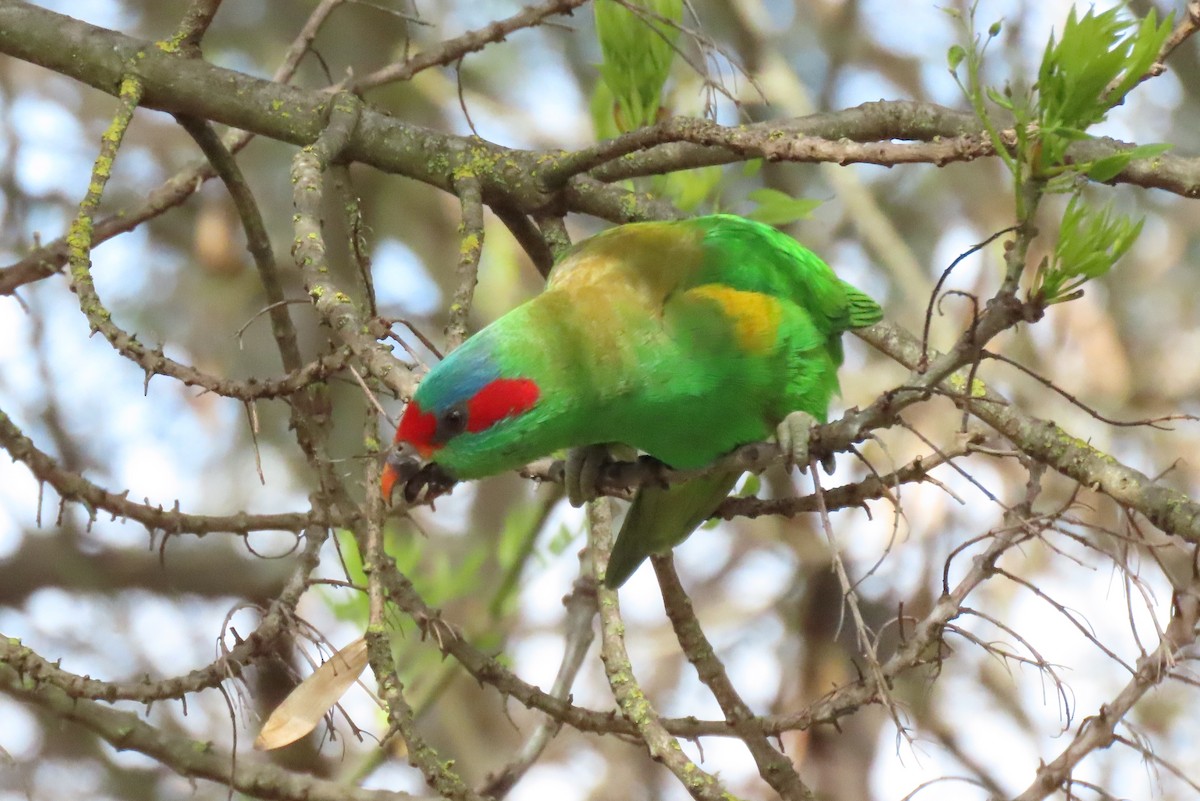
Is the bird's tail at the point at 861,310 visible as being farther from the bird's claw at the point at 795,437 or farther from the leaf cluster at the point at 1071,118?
the leaf cluster at the point at 1071,118

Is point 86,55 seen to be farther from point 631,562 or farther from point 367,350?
point 631,562

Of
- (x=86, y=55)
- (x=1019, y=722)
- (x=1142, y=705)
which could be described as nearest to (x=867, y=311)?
(x=86, y=55)

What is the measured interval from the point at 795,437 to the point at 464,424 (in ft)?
2.27

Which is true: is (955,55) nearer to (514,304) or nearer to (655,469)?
(655,469)

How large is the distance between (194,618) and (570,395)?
12.2ft

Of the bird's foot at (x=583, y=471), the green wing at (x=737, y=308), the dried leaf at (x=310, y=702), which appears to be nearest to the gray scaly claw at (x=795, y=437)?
the green wing at (x=737, y=308)

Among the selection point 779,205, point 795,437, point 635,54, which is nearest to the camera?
point 795,437

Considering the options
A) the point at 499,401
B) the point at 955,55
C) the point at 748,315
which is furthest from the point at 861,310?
the point at 955,55

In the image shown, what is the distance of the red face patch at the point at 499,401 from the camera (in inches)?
88.0

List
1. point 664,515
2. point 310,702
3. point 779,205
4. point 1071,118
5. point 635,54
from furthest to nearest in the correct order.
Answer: point 779,205, point 635,54, point 664,515, point 310,702, point 1071,118

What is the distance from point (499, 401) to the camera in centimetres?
226

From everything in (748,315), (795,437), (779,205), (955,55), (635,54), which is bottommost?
(955,55)

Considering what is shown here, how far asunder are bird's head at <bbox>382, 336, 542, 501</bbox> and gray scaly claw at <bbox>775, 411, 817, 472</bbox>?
1.69ft

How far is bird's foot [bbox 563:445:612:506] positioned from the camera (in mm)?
2693
